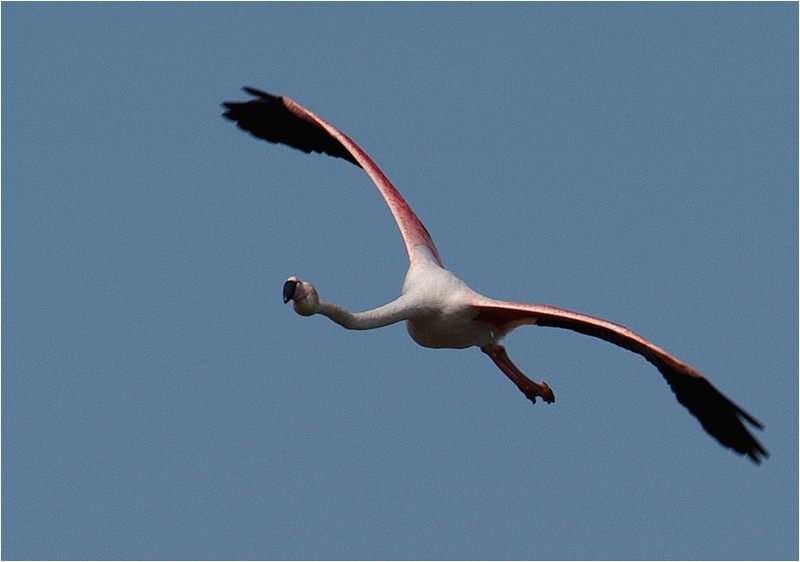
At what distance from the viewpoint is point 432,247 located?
21312 millimetres

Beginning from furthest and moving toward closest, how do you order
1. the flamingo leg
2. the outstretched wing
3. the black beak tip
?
the flamingo leg
the outstretched wing
the black beak tip

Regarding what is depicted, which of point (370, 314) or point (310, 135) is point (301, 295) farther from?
point (310, 135)

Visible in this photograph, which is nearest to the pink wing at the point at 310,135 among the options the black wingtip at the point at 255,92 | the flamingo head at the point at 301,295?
the black wingtip at the point at 255,92

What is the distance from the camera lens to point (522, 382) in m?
21.4

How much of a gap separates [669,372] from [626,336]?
56 centimetres

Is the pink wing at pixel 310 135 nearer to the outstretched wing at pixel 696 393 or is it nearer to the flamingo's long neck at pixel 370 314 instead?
the flamingo's long neck at pixel 370 314

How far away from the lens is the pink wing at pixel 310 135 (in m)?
21.3

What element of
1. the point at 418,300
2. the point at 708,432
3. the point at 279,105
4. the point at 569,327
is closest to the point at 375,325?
the point at 418,300

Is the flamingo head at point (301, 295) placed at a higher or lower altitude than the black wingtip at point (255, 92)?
lower

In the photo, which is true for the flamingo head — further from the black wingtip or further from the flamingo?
the black wingtip

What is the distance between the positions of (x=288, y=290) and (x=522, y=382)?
4.88 meters

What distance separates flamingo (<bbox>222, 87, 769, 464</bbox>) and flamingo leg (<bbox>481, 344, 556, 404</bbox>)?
0.04ft

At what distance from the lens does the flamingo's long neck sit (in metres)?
18.2

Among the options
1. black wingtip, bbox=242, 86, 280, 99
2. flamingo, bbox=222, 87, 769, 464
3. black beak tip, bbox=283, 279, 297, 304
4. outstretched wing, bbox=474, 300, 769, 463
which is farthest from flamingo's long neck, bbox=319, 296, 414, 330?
black wingtip, bbox=242, 86, 280, 99
